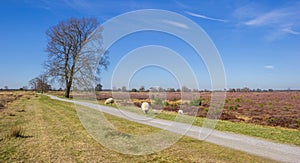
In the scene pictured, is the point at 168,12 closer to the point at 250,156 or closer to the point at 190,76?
the point at 190,76

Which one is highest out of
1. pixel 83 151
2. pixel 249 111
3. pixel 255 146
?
pixel 83 151

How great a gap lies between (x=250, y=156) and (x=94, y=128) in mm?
4864

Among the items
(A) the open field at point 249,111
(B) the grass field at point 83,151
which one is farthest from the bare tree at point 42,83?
(B) the grass field at point 83,151

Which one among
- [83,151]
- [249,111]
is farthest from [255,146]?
[249,111]

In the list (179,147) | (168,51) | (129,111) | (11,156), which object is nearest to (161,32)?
(168,51)

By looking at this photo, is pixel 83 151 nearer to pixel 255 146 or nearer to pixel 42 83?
pixel 255 146

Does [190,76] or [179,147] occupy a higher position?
[190,76]

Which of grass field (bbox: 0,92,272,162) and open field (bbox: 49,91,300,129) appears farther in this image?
open field (bbox: 49,91,300,129)

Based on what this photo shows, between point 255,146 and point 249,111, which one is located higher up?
point 255,146

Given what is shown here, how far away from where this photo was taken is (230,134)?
10.1 meters

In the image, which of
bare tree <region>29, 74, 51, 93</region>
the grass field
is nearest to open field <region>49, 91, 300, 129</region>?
the grass field

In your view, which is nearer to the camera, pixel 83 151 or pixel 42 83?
pixel 83 151

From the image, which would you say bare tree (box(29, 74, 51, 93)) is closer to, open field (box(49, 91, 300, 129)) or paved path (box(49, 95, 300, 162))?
open field (box(49, 91, 300, 129))

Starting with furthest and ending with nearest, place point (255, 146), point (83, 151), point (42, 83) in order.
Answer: point (42, 83) < point (255, 146) < point (83, 151)
